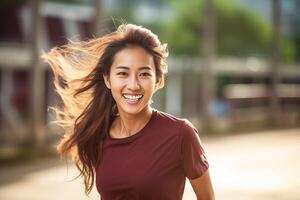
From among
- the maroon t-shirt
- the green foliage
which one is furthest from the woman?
the green foliage

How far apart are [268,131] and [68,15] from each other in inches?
344

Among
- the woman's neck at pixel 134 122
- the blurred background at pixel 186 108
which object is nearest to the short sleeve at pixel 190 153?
the woman's neck at pixel 134 122

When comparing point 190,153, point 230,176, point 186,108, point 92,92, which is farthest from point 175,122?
point 186,108

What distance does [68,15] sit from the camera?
2148 cm

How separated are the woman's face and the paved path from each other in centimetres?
281

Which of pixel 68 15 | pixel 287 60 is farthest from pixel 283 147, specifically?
pixel 287 60

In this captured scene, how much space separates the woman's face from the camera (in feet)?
8.73

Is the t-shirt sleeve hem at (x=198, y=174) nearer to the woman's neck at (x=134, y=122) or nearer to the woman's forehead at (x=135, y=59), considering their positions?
the woman's neck at (x=134, y=122)

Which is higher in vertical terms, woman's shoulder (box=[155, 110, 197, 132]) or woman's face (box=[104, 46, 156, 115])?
woman's face (box=[104, 46, 156, 115])

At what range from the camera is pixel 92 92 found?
10.3ft

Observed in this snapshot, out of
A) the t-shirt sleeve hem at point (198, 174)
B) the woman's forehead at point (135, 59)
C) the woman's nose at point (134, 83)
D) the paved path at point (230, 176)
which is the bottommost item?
the paved path at point (230, 176)

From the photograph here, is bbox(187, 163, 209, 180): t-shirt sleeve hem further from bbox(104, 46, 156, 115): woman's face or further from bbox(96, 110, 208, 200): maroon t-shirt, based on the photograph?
bbox(104, 46, 156, 115): woman's face

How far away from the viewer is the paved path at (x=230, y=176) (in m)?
7.17

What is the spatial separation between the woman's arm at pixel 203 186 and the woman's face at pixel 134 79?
1.28 ft
